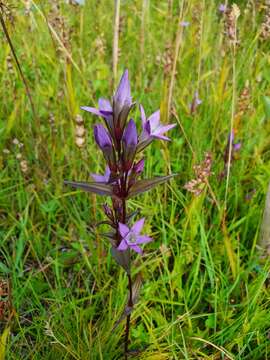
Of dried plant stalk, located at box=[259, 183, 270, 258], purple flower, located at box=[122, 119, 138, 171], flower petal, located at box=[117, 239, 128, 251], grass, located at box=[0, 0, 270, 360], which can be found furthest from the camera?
dried plant stalk, located at box=[259, 183, 270, 258]

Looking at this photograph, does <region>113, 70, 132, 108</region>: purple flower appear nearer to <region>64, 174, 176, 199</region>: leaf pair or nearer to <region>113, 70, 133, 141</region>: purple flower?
<region>113, 70, 133, 141</region>: purple flower

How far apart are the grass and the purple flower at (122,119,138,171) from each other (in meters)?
0.41

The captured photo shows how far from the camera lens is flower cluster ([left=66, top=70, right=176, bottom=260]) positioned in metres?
0.71

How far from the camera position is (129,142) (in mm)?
714

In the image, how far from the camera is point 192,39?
205 centimetres

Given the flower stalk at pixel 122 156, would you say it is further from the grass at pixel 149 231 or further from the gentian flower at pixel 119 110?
the grass at pixel 149 231

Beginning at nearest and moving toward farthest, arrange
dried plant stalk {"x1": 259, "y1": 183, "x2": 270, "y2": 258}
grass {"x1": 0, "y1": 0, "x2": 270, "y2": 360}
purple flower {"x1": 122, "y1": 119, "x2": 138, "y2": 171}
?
1. purple flower {"x1": 122, "y1": 119, "x2": 138, "y2": 171}
2. grass {"x1": 0, "y1": 0, "x2": 270, "y2": 360}
3. dried plant stalk {"x1": 259, "y1": 183, "x2": 270, "y2": 258}

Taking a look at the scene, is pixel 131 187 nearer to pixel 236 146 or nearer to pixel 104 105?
pixel 104 105

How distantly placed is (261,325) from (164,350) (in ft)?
0.87

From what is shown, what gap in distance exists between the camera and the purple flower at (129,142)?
27.7 inches

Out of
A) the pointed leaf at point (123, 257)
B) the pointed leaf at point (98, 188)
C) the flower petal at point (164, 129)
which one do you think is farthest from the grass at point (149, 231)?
the flower petal at point (164, 129)

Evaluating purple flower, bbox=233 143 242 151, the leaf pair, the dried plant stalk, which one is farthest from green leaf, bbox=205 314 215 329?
purple flower, bbox=233 143 242 151

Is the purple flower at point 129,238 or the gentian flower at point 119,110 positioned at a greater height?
the gentian flower at point 119,110

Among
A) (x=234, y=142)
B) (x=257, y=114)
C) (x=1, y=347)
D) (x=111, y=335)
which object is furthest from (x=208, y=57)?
(x=1, y=347)
